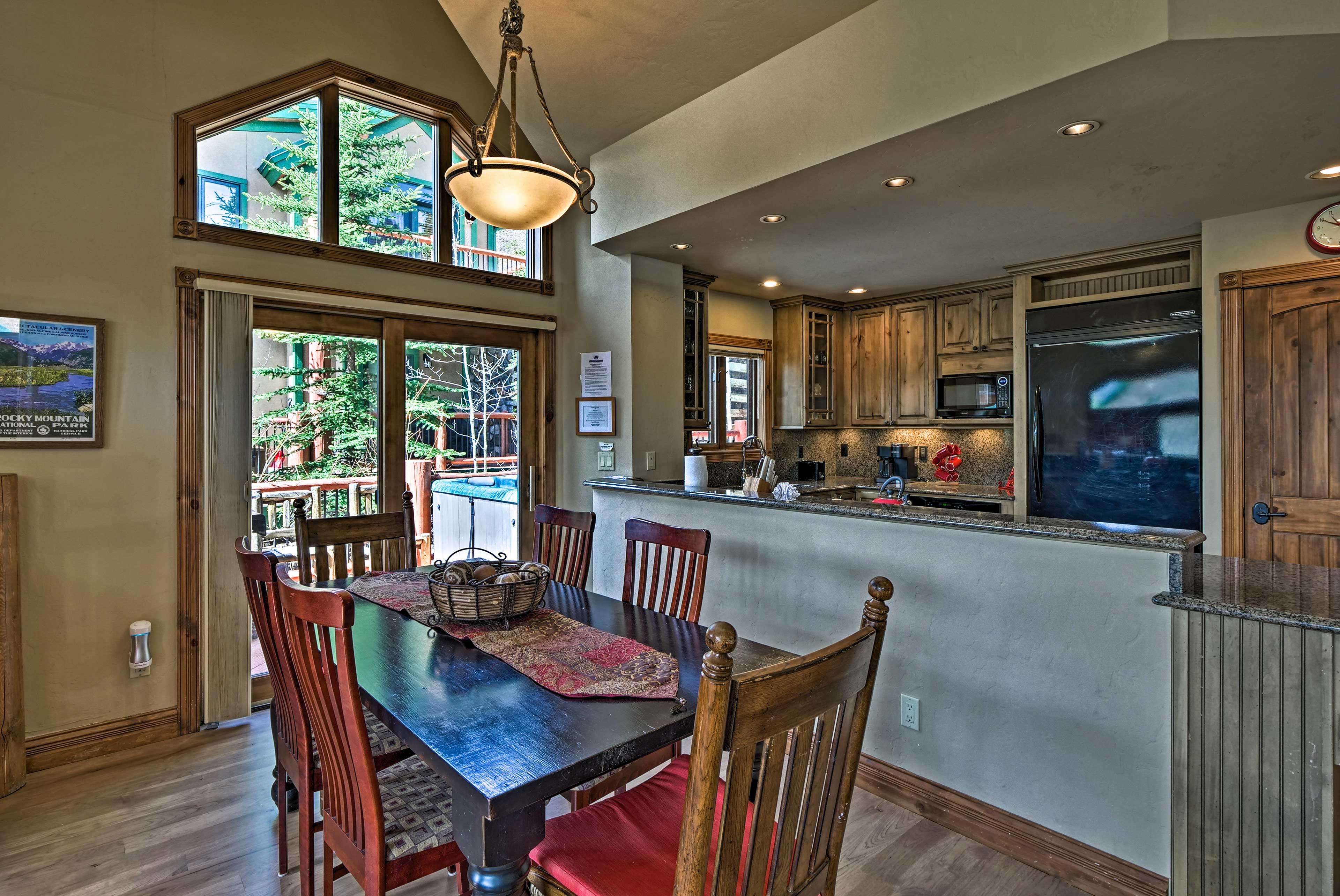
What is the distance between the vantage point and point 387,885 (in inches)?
52.2

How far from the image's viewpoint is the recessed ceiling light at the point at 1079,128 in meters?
2.21

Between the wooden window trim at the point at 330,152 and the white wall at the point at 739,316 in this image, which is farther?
the white wall at the point at 739,316

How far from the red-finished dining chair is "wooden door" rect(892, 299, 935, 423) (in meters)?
3.06

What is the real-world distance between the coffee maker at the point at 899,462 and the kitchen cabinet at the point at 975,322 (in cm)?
87

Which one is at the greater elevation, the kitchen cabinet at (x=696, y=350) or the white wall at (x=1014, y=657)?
the kitchen cabinet at (x=696, y=350)

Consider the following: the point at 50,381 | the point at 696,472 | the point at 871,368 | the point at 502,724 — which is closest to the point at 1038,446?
the point at 871,368

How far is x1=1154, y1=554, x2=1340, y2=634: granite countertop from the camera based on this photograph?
1.42m

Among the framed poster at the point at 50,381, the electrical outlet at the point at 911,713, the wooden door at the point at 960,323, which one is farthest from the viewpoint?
the wooden door at the point at 960,323

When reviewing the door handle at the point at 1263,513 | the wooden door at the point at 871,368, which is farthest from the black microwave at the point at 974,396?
the door handle at the point at 1263,513

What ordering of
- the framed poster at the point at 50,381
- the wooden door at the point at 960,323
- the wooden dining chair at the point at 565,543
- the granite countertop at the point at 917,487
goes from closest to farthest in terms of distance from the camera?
the framed poster at the point at 50,381, the wooden dining chair at the point at 565,543, the granite countertop at the point at 917,487, the wooden door at the point at 960,323

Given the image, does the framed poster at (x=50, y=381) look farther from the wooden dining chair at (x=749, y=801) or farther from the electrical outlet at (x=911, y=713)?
the electrical outlet at (x=911, y=713)

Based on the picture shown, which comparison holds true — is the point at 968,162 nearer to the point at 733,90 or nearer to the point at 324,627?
the point at 733,90

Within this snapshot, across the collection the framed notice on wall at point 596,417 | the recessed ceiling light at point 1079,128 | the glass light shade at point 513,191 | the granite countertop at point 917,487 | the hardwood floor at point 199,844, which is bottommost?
the hardwood floor at point 199,844

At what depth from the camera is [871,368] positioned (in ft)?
17.6
